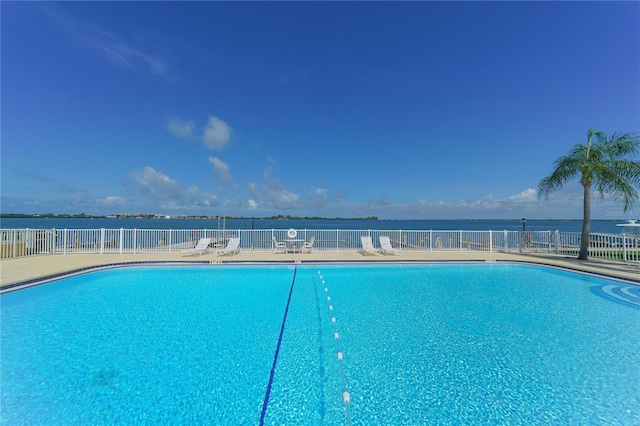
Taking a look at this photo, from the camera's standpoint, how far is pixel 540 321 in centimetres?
500

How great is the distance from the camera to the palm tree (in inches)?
386

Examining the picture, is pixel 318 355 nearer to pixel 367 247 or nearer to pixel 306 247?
pixel 367 247

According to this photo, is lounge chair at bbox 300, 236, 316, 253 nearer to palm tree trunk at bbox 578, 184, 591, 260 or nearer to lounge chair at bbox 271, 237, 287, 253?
lounge chair at bbox 271, 237, 287, 253

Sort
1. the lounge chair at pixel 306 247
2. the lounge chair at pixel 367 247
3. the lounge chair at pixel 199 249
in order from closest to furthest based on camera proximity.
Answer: the lounge chair at pixel 199 249 → the lounge chair at pixel 367 247 → the lounge chair at pixel 306 247

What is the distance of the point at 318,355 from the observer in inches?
149

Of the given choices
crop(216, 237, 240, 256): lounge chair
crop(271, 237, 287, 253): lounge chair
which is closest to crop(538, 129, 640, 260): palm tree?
crop(271, 237, 287, 253): lounge chair

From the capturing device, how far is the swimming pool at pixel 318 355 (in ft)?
8.93

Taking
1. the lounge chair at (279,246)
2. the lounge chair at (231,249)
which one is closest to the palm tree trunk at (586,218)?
the lounge chair at (279,246)

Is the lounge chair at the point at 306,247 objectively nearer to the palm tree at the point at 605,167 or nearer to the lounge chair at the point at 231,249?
the lounge chair at the point at 231,249

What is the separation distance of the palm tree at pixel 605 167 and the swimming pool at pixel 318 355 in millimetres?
4830

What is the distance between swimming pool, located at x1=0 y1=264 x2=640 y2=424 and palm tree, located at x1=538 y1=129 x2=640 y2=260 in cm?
483

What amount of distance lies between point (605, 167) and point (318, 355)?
1246 centimetres

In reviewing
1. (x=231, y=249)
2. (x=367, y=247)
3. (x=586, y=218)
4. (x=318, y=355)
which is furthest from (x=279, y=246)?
(x=586, y=218)

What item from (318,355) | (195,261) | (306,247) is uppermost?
(306,247)
